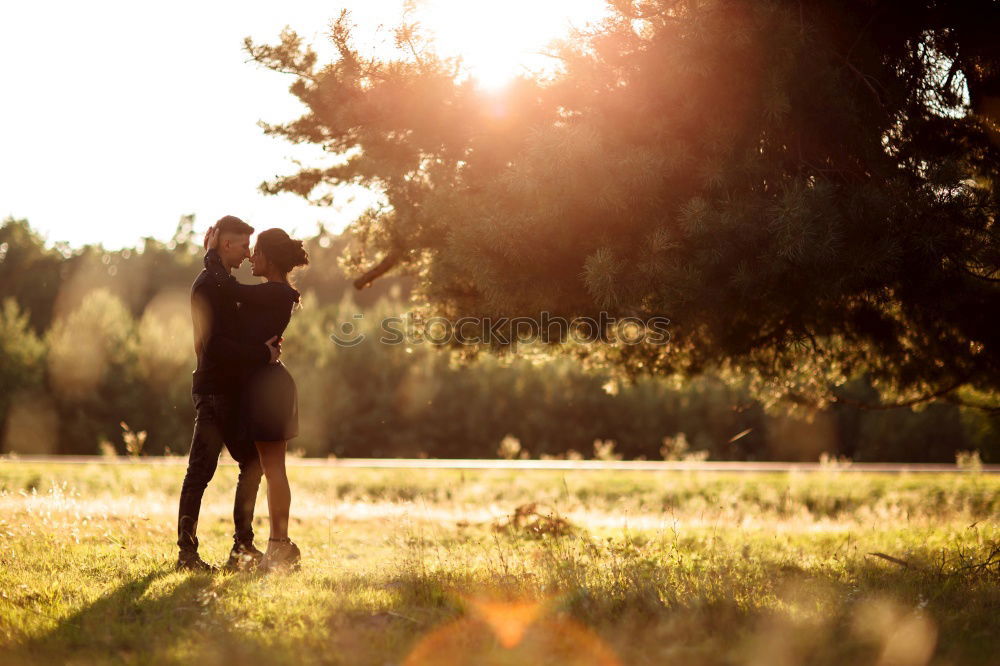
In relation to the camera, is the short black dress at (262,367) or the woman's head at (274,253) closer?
the short black dress at (262,367)

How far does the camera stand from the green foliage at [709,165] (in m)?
5.96

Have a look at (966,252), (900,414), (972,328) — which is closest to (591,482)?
(972,328)

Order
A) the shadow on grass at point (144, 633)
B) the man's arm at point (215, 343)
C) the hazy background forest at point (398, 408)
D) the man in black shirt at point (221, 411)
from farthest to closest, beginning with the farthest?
the hazy background forest at point (398, 408), the man in black shirt at point (221, 411), the man's arm at point (215, 343), the shadow on grass at point (144, 633)

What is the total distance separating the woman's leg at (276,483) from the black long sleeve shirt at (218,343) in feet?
1.64

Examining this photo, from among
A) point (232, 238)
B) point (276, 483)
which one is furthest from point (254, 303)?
point (276, 483)

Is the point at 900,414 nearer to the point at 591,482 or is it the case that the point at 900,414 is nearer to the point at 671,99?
the point at 591,482

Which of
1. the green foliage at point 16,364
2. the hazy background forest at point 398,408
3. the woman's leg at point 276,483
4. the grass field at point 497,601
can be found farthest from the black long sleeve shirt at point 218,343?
the green foliage at point 16,364

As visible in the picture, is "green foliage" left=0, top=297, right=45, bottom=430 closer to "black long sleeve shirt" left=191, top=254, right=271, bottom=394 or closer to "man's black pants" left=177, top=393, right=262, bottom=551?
"man's black pants" left=177, top=393, right=262, bottom=551

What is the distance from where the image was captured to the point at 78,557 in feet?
20.9

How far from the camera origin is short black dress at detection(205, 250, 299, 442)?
5.87 meters

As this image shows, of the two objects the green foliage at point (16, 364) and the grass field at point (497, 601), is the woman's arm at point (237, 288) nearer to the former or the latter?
the grass field at point (497, 601)

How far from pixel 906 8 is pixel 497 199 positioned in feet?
11.3

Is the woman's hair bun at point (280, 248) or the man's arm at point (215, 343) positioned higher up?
the woman's hair bun at point (280, 248)

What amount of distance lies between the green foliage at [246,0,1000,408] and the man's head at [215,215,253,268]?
1392 mm
